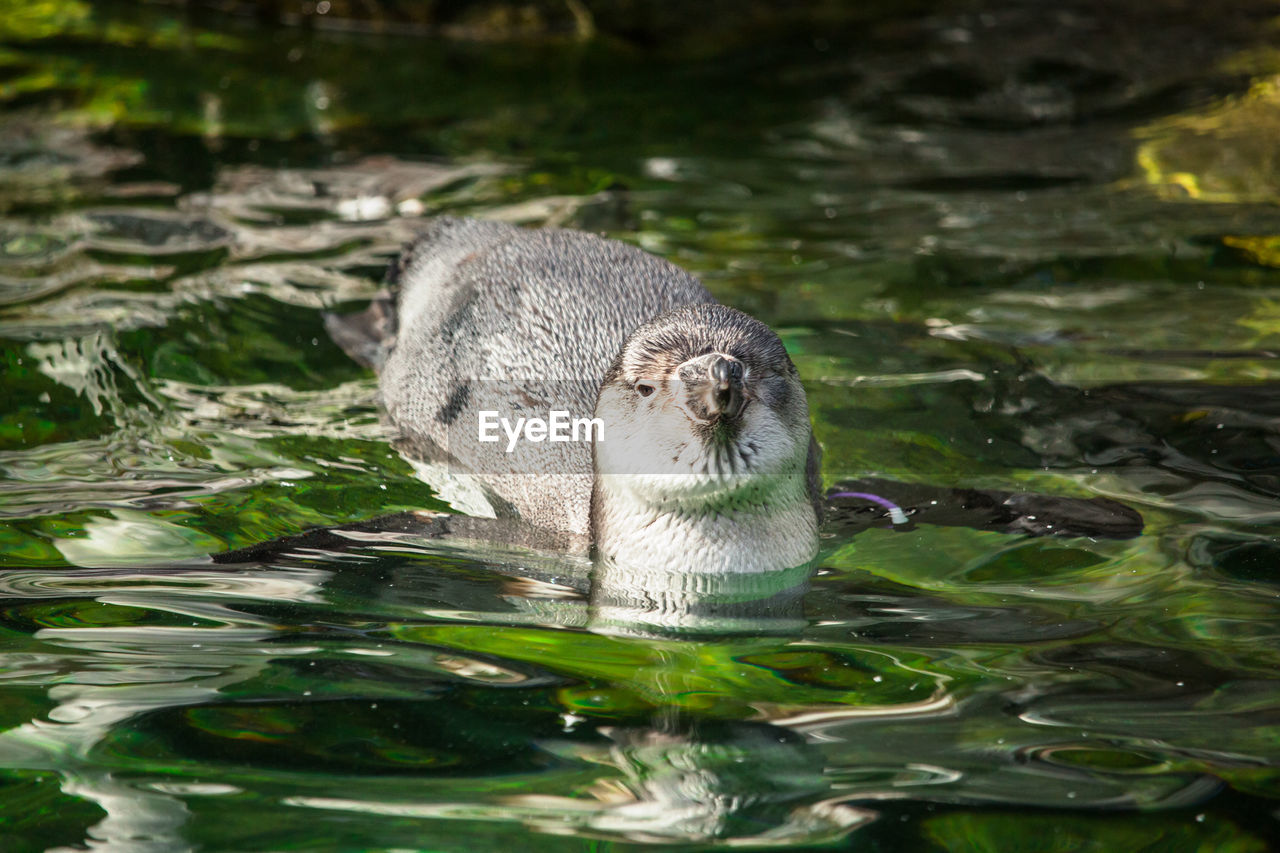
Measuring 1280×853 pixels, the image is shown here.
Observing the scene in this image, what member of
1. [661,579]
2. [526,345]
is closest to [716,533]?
[661,579]

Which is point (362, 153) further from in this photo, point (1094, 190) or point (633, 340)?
point (633, 340)

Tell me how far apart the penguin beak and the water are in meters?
0.60

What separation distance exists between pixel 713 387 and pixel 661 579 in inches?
27.4

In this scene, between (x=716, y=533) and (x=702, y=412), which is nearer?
(x=702, y=412)

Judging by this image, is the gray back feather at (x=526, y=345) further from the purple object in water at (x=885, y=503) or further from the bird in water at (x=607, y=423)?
the purple object in water at (x=885, y=503)

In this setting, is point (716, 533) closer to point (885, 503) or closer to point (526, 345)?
point (885, 503)

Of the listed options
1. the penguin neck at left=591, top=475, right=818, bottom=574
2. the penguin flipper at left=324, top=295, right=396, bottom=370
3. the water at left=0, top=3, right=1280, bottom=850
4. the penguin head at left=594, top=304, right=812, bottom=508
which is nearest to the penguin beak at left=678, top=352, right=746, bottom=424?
the penguin head at left=594, top=304, right=812, bottom=508

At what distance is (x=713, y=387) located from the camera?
147 inches

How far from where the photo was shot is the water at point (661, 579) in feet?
9.43

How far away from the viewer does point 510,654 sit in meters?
3.46

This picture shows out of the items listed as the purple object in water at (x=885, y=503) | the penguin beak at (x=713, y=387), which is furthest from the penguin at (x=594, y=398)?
the purple object in water at (x=885, y=503)

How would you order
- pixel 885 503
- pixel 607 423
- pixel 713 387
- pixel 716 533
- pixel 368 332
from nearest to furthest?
pixel 713 387
pixel 716 533
pixel 607 423
pixel 885 503
pixel 368 332

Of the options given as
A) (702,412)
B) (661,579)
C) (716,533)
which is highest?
(702,412)

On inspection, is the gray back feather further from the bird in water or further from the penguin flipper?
the penguin flipper
